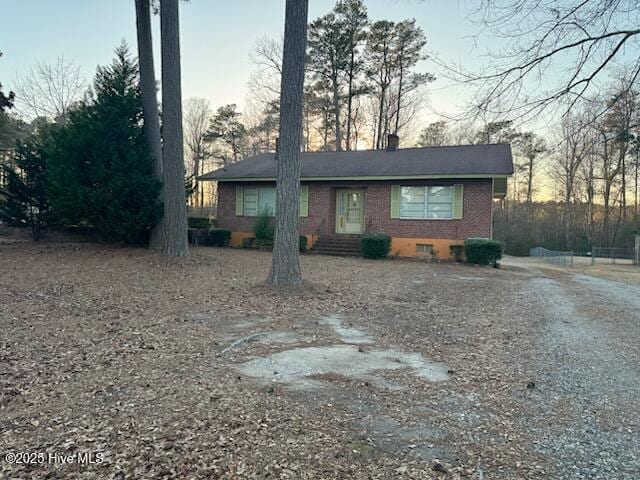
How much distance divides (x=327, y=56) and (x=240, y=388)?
2690 centimetres

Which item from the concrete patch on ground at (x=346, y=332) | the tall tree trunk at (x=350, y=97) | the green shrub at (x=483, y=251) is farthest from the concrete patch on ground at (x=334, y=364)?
the tall tree trunk at (x=350, y=97)

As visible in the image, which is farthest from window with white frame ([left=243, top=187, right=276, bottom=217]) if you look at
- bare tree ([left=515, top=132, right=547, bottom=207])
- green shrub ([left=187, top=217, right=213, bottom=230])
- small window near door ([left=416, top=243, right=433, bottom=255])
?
bare tree ([left=515, top=132, right=547, bottom=207])

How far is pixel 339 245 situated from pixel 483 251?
5.19 metres

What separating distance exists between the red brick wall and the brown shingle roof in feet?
1.49

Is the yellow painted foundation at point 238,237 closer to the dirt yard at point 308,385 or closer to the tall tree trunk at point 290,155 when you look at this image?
the tall tree trunk at point 290,155

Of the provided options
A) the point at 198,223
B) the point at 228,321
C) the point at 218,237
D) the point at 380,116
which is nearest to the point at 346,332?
the point at 228,321

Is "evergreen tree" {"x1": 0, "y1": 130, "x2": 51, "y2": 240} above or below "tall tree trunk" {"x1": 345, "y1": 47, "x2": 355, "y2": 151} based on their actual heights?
below

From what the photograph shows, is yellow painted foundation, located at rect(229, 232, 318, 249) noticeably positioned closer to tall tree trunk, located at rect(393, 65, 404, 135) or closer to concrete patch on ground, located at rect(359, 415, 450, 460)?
concrete patch on ground, located at rect(359, 415, 450, 460)

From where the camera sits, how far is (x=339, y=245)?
633 inches

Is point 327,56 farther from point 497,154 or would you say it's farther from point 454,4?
point 454,4

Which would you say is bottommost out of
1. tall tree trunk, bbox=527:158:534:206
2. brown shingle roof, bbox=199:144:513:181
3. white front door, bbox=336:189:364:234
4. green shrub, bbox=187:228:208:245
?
green shrub, bbox=187:228:208:245

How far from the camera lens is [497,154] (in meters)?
15.8

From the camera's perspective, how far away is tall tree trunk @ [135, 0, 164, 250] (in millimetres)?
11617

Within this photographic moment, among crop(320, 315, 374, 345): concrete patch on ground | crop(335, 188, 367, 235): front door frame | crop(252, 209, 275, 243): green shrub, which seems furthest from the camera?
crop(335, 188, 367, 235): front door frame
